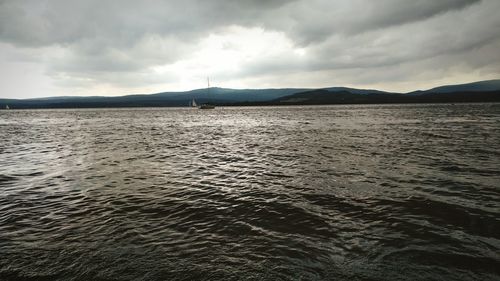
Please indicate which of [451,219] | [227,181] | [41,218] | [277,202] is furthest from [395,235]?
[41,218]

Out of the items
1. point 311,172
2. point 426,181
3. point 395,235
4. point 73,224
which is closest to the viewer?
point 395,235

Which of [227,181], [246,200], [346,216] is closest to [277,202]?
[246,200]

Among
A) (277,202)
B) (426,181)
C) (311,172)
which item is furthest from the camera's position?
(311,172)

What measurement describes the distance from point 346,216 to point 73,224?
9189mm

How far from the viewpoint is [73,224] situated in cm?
952

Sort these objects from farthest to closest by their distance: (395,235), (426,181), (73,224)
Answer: (426,181) → (73,224) → (395,235)

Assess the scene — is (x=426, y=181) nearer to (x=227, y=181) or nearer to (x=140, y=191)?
(x=227, y=181)

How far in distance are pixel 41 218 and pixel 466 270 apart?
41.9 ft

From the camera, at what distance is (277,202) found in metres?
11.6

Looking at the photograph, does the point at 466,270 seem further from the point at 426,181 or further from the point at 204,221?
the point at 426,181

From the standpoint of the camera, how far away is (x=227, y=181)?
50.2 feet

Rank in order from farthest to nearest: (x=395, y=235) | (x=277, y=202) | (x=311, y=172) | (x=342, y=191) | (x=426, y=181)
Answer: (x=311, y=172) → (x=426, y=181) → (x=342, y=191) → (x=277, y=202) → (x=395, y=235)

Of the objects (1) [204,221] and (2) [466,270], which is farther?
(1) [204,221]

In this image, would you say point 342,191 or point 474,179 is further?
point 474,179
